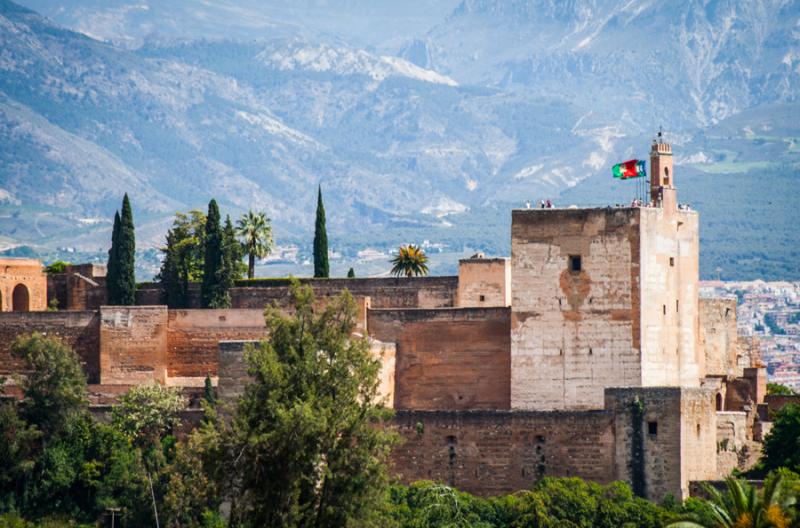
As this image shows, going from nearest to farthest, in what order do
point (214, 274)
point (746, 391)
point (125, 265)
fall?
point (746, 391), point (214, 274), point (125, 265)

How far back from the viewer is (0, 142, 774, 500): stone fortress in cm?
5812

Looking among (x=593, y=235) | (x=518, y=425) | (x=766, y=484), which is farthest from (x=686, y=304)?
(x=766, y=484)

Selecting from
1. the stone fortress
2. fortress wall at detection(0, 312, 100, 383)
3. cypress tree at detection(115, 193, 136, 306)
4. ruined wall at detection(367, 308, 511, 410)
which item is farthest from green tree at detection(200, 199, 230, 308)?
ruined wall at detection(367, 308, 511, 410)

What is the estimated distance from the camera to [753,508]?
4759cm

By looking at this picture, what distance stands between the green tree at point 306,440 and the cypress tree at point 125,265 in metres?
27.3

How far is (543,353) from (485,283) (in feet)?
24.6

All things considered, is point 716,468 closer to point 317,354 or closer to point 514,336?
point 514,336

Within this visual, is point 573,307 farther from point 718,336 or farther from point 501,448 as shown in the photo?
point 718,336

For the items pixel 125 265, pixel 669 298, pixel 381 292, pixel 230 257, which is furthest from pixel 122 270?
pixel 669 298

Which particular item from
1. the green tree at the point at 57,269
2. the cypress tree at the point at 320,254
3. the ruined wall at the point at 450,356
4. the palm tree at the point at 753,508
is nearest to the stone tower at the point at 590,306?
the ruined wall at the point at 450,356

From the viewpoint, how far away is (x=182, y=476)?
58844 millimetres

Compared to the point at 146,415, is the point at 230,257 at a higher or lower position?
higher

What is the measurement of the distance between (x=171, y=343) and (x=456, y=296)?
985 cm

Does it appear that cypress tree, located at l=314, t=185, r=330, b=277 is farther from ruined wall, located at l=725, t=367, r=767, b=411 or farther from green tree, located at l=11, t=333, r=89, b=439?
ruined wall, located at l=725, t=367, r=767, b=411
